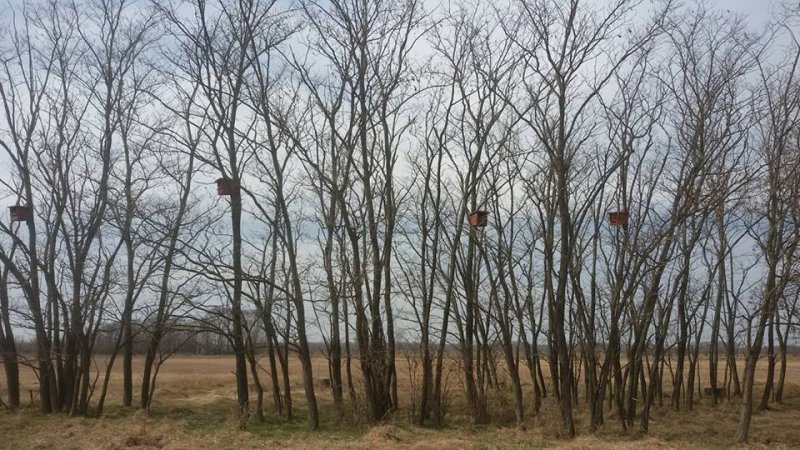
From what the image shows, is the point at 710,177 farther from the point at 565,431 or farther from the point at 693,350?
the point at 693,350

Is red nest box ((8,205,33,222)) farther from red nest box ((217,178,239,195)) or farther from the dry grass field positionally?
red nest box ((217,178,239,195))

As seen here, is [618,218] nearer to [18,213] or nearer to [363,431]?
[363,431]

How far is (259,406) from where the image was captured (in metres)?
14.4

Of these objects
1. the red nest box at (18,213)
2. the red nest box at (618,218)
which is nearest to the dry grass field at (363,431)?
the red nest box at (618,218)

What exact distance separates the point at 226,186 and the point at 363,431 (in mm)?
5096

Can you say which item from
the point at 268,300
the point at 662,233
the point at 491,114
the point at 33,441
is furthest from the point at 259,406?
the point at 662,233

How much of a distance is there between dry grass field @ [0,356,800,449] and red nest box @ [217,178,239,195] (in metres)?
4.28

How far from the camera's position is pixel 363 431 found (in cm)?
1245

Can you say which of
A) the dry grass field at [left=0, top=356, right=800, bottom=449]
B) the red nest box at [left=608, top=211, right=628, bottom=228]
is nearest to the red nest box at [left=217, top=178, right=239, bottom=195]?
the dry grass field at [left=0, top=356, right=800, bottom=449]

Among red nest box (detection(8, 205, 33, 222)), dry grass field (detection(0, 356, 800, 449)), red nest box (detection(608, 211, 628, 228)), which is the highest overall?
red nest box (detection(8, 205, 33, 222))

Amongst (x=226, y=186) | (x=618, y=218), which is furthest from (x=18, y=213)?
(x=618, y=218)

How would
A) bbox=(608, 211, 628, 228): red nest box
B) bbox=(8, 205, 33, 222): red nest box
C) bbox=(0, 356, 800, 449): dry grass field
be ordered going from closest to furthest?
bbox=(0, 356, 800, 449): dry grass field, bbox=(608, 211, 628, 228): red nest box, bbox=(8, 205, 33, 222): red nest box

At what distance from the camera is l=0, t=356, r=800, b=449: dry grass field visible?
10.7 m

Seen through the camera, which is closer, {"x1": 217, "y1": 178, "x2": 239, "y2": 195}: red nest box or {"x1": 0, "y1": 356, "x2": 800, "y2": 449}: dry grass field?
{"x1": 0, "y1": 356, "x2": 800, "y2": 449}: dry grass field
